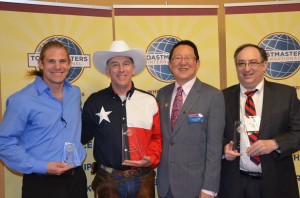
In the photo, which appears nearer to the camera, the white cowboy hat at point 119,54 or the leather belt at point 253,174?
the leather belt at point 253,174

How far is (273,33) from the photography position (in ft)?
13.6

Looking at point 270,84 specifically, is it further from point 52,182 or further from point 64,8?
point 64,8

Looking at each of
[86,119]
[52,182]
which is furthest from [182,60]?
[52,182]

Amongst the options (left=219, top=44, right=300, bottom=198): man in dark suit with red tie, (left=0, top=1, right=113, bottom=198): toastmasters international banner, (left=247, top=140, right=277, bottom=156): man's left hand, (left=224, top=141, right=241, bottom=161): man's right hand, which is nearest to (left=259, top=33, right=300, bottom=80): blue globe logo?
(left=219, top=44, right=300, bottom=198): man in dark suit with red tie

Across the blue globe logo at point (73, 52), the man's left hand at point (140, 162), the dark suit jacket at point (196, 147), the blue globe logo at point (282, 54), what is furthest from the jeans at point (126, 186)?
the blue globe logo at point (282, 54)

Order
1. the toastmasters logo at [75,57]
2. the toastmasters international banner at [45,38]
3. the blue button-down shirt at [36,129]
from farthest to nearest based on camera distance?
the toastmasters logo at [75,57]
the toastmasters international banner at [45,38]
the blue button-down shirt at [36,129]

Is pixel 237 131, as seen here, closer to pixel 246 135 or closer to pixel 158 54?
pixel 246 135

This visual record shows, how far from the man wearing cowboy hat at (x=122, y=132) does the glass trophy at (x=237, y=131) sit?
2.31 ft

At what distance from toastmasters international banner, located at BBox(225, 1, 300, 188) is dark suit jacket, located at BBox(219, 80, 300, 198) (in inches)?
47.5

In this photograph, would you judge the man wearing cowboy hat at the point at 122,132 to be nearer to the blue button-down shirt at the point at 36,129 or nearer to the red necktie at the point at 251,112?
the blue button-down shirt at the point at 36,129

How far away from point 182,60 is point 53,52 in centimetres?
121

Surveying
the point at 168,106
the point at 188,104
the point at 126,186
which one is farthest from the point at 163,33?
the point at 126,186

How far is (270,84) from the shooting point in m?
3.10

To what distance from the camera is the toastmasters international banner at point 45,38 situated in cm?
346
